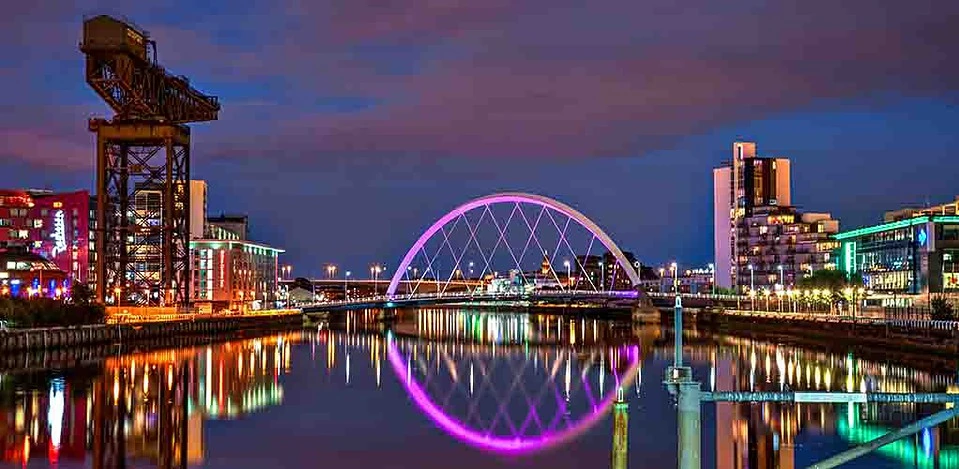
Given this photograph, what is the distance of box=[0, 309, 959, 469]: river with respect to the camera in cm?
2420

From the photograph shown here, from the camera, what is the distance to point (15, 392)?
33312mm

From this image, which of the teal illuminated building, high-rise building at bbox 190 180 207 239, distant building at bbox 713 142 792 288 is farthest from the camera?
distant building at bbox 713 142 792 288

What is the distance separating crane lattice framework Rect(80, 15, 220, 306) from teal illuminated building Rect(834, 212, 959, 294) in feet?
163

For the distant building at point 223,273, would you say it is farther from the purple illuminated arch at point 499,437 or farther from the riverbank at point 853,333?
the purple illuminated arch at point 499,437

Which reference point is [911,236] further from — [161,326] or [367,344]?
[161,326]

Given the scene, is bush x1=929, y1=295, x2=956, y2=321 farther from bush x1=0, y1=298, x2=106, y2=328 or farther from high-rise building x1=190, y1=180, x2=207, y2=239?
high-rise building x1=190, y1=180, x2=207, y2=239

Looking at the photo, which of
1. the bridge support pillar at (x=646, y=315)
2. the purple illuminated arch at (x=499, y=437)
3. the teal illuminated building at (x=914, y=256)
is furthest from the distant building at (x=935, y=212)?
the purple illuminated arch at (x=499, y=437)

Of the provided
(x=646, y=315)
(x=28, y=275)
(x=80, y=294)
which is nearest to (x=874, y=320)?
(x=80, y=294)

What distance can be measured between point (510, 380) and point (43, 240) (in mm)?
76814

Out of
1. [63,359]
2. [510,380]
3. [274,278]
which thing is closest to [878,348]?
[510,380]

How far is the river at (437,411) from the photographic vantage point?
24.2 metres

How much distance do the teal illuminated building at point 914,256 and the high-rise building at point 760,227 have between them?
16037mm

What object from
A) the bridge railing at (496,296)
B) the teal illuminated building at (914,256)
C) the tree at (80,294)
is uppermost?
the teal illuminated building at (914,256)

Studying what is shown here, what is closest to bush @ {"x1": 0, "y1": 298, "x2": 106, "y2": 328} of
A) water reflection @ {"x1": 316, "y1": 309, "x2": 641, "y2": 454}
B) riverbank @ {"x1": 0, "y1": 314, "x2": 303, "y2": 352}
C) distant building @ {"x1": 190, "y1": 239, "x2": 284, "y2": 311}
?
riverbank @ {"x1": 0, "y1": 314, "x2": 303, "y2": 352}
